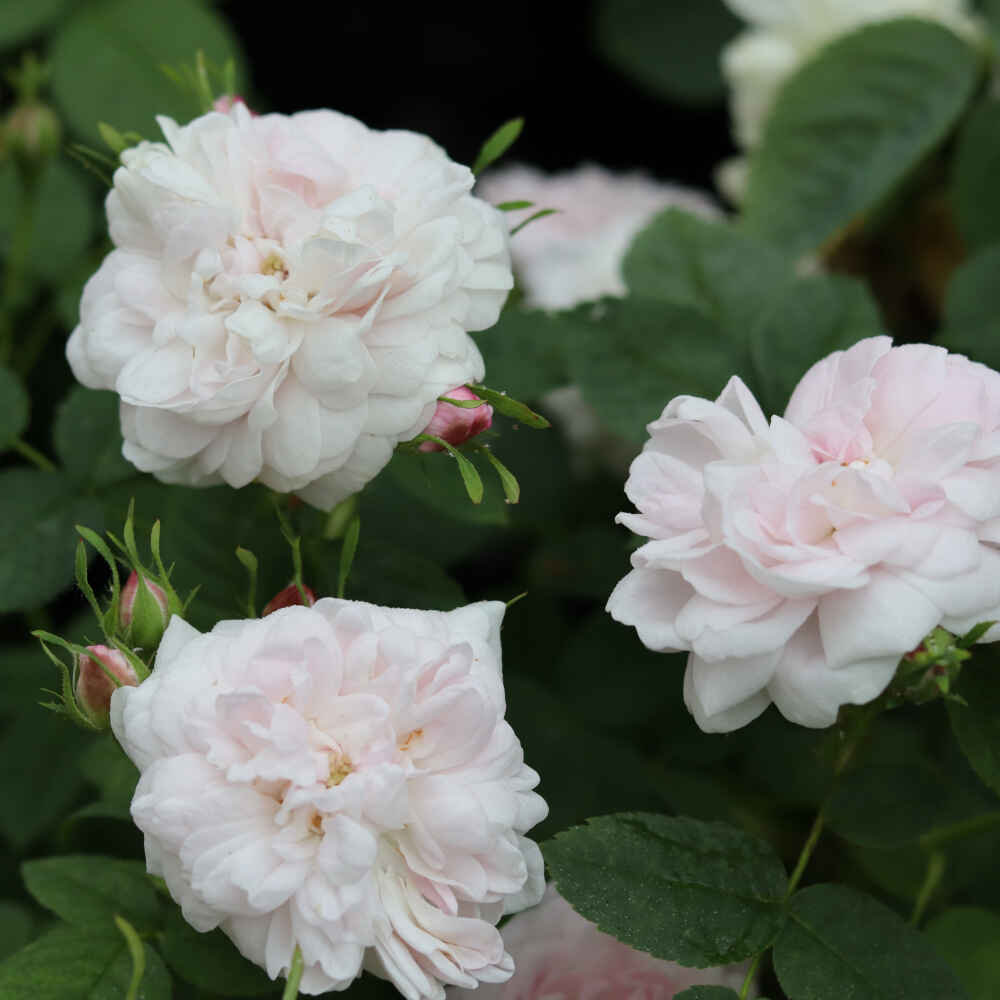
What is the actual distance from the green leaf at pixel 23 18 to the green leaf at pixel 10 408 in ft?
1.46

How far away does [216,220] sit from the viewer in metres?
0.54

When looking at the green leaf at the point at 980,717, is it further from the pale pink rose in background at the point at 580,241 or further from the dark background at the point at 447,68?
the dark background at the point at 447,68

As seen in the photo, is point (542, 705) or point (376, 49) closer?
point (542, 705)

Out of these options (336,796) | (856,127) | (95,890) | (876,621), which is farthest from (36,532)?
(856,127)

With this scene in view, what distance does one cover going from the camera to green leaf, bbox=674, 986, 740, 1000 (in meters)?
0.51

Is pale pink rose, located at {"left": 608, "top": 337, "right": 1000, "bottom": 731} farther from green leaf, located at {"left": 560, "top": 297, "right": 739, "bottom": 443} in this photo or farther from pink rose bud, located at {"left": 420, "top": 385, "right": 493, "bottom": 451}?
green leaf, located at {"left": 560, "top": 297, "right": 739, "bottom": 443}

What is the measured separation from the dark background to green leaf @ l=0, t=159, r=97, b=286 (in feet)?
1.37

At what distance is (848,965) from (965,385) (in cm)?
23

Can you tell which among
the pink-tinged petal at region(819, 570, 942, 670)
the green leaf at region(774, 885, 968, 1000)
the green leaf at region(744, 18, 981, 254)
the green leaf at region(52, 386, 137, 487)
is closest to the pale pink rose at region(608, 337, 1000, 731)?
the pink-tinged petal at region(819, 570, 942, 670)

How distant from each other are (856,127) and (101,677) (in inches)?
27.8

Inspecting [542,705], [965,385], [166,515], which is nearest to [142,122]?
[166,515]

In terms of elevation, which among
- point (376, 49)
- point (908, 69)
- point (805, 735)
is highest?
point (908, 69)

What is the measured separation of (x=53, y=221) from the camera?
3.34ft

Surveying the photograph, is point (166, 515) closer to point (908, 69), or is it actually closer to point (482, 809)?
point (482, 809)
